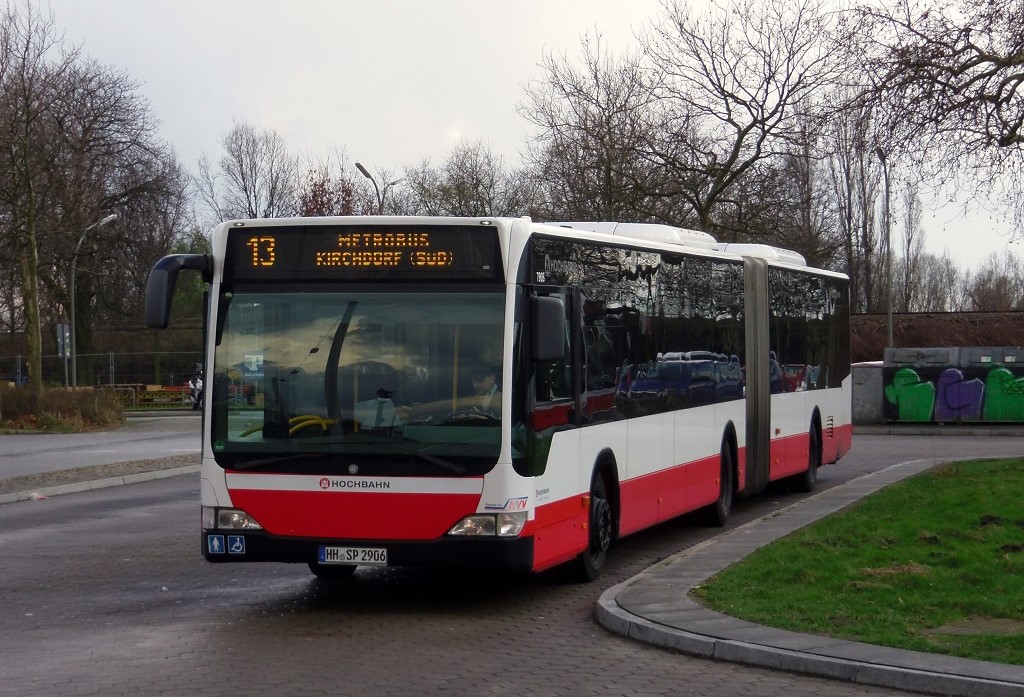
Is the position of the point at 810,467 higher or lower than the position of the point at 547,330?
lower

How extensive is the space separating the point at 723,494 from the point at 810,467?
410 cm

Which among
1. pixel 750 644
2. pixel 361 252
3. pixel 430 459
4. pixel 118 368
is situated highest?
pixel 361 252

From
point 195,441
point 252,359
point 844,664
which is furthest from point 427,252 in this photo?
point 195,441

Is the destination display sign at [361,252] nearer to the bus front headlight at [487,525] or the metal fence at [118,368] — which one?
the bus front headlight at [487,525]

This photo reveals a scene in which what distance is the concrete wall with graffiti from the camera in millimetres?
34500

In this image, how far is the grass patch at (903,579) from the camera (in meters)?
8.24

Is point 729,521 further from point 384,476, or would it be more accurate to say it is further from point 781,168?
point 781,168

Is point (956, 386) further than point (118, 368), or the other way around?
point (118, 368)

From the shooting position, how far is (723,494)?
15.2 metres

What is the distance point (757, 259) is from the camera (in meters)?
16.9

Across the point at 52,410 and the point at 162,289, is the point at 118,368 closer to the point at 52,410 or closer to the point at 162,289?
the point at 52,410

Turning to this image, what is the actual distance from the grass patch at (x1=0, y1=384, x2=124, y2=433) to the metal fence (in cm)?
1984

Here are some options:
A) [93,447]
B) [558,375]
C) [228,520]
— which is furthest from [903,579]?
[93,447]

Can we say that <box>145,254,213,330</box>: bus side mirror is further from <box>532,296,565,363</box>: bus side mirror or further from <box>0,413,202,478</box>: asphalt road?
<box>0,413,202,478</box>: asphalt road
